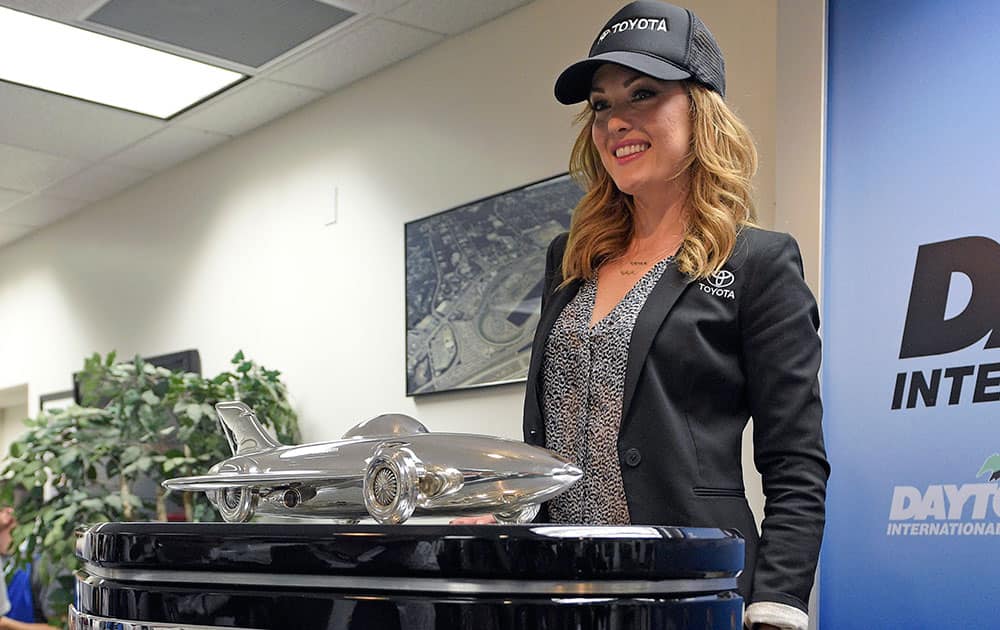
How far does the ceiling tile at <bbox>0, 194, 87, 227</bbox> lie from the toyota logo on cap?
5.60 meters

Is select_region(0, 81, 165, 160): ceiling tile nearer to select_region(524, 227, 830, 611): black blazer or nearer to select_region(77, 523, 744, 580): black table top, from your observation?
select_region(524, 227, 830, 611): black blazer

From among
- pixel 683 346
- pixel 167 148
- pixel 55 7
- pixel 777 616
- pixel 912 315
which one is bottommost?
pixel 777 616

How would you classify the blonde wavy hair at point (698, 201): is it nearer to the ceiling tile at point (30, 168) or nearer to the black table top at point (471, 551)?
the black table top at point (471, 551)

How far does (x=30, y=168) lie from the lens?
570cm

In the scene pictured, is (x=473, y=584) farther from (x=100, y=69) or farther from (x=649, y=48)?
(x=100, y=69)

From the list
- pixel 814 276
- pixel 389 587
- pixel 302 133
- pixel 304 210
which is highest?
pixel 302 133

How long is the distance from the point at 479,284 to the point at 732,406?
8.79 feet

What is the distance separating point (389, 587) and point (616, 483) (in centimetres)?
57

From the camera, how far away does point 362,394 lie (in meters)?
4.38

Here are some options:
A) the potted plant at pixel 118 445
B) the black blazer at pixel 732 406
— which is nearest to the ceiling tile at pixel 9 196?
the potted plant at pixel 118 445

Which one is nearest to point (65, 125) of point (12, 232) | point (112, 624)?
point (12, 232)

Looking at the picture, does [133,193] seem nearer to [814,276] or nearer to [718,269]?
[814,276]

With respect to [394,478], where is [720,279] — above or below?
above

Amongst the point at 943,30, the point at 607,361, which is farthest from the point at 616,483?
the point at 943,30
